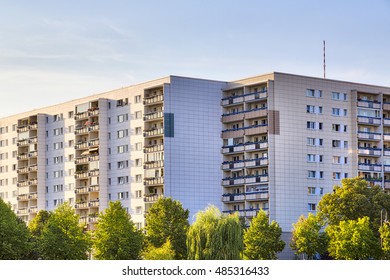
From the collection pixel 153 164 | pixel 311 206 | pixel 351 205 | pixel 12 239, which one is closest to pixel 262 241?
pixel 351 205

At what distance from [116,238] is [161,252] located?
5.42 m

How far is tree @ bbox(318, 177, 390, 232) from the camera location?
10488cm

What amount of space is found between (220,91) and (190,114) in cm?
664

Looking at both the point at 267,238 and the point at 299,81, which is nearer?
the point at 267,238

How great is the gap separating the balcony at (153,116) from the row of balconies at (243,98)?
9.17m

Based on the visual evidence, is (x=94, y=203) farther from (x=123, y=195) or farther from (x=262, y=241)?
(x=262, y=241)

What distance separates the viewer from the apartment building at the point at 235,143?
398 feet

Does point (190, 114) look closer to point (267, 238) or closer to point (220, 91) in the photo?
point (220, 91)

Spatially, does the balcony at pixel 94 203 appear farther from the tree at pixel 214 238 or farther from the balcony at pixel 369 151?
the tree at pixel 214 238

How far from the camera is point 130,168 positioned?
127 metres

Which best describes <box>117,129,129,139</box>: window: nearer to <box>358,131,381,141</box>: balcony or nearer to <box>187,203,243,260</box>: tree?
<box>358,131,381,141</box>: balcony
